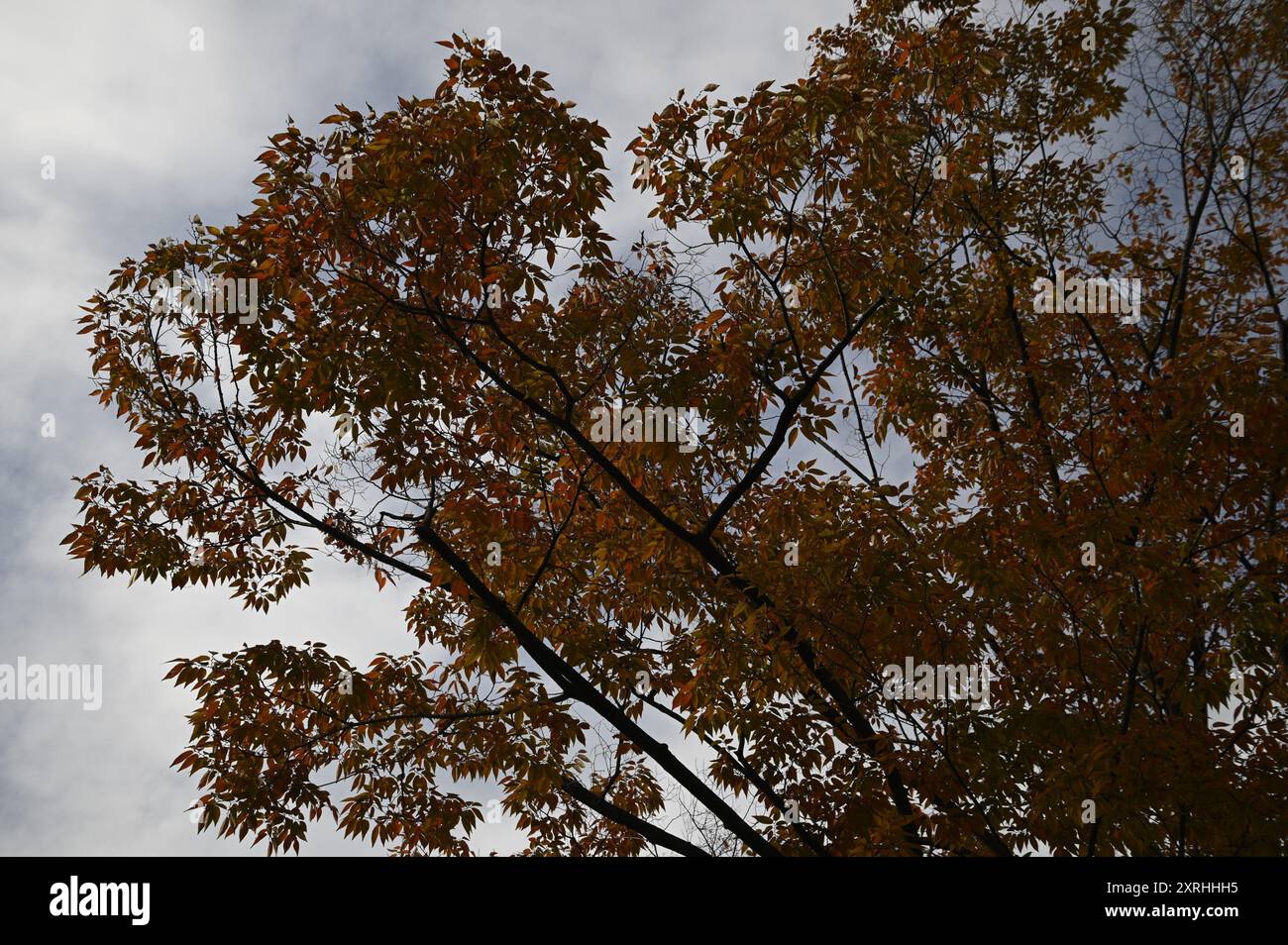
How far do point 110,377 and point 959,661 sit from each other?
767 centimetres

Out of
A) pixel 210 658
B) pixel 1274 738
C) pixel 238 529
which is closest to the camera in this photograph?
pixel 1274 738

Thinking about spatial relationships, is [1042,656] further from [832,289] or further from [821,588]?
[832,289]

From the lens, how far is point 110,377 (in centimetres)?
787

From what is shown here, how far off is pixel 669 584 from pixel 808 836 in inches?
94.4

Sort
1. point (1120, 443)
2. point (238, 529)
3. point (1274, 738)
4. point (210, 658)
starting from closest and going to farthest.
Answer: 1. point (1274, 738)
2. point (210, 658)
3. point (1120, 443)
4. point (238, 529)

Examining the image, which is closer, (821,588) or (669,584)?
(821,588)

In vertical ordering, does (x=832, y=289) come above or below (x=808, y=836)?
above

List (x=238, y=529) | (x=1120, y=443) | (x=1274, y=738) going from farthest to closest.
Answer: (x=238, y=529)
(x=1120, y=443)
(x=1274, y=738)

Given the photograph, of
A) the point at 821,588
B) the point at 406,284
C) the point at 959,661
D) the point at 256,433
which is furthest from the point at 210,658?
the point at 959,661

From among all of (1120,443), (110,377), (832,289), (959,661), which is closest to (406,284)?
(110,377)

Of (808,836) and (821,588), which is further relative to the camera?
(808,836)

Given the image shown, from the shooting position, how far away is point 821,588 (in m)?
6.71

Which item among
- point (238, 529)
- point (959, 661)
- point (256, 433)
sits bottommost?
point (959, 661)

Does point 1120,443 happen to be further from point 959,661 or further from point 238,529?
point 238,529
